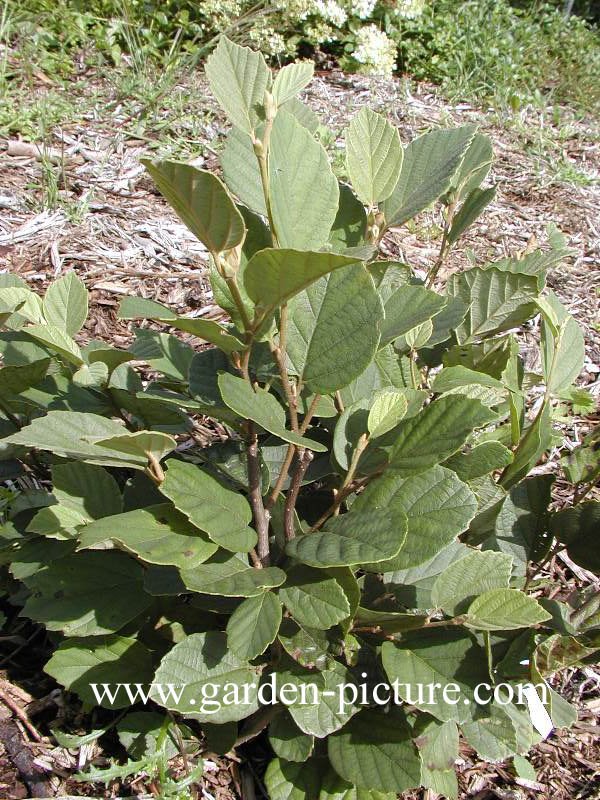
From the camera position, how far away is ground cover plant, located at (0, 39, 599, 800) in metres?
0.92

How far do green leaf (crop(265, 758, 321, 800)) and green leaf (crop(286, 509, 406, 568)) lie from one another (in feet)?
1.51

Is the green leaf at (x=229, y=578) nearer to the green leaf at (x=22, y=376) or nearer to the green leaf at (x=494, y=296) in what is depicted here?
the green leaf at (x=22, y=376)

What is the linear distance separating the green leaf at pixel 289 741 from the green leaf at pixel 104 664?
236 millimetres

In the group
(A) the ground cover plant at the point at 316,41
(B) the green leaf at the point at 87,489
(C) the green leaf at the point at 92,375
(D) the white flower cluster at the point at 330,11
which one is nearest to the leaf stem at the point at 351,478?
(B) the green leaf at the point at 87,489

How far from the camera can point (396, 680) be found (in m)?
1.03

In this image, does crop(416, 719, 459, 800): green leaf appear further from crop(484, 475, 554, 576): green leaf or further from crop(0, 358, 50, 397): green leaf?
crop(0, 358, 50, 397): green leaf

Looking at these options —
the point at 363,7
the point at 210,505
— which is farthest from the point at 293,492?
the point at 363,7

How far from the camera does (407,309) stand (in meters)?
1.04

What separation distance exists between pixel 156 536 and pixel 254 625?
0.61 feet

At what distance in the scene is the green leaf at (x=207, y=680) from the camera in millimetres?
1081

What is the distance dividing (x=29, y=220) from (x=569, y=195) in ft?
7.75

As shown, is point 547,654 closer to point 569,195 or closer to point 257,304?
point 257,304

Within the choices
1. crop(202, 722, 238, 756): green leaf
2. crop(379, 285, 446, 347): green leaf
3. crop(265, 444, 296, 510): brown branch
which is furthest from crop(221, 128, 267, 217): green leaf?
crop(202, 722, 238, 756): green leaf

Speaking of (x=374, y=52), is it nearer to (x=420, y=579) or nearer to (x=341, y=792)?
(x=420, y=579)
